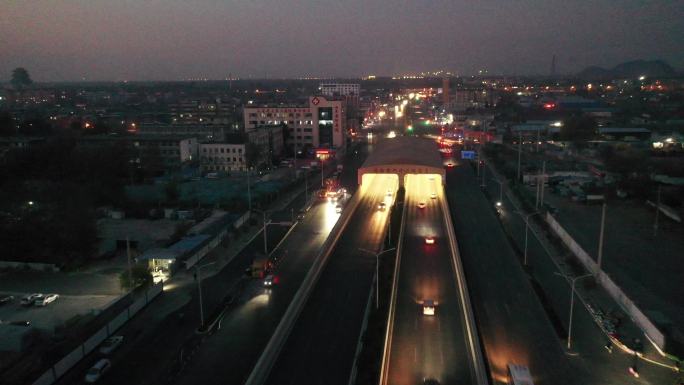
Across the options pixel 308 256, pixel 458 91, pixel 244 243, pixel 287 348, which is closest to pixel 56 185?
pixel 244 243

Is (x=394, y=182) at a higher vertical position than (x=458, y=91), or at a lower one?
lower

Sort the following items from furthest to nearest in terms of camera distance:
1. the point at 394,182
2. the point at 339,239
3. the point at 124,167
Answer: the point at 124,167
the point at 394,182
the point at 339,239

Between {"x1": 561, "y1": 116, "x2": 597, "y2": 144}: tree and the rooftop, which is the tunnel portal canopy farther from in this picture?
{"x1": 561, "y1": 116, "x2": 597, "y2": 144}: tree

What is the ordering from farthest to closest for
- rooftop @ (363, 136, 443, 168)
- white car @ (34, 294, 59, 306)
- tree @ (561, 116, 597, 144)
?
tree @ (561, 116, 597, 144)
rooftop @ (363, 136, 443, 168)
white car @ (34, 294, 59, 306)

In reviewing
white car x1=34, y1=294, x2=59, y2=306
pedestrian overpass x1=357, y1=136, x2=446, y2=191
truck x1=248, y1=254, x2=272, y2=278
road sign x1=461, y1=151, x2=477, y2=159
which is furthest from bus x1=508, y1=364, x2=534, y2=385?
road sign x1=461, y1=151, x2=477, y2=159

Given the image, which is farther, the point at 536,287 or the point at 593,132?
the point at 593,132


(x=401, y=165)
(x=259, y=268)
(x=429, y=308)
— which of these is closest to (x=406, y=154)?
(x=401, y=165)

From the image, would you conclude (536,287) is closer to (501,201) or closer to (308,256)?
(308,256)
